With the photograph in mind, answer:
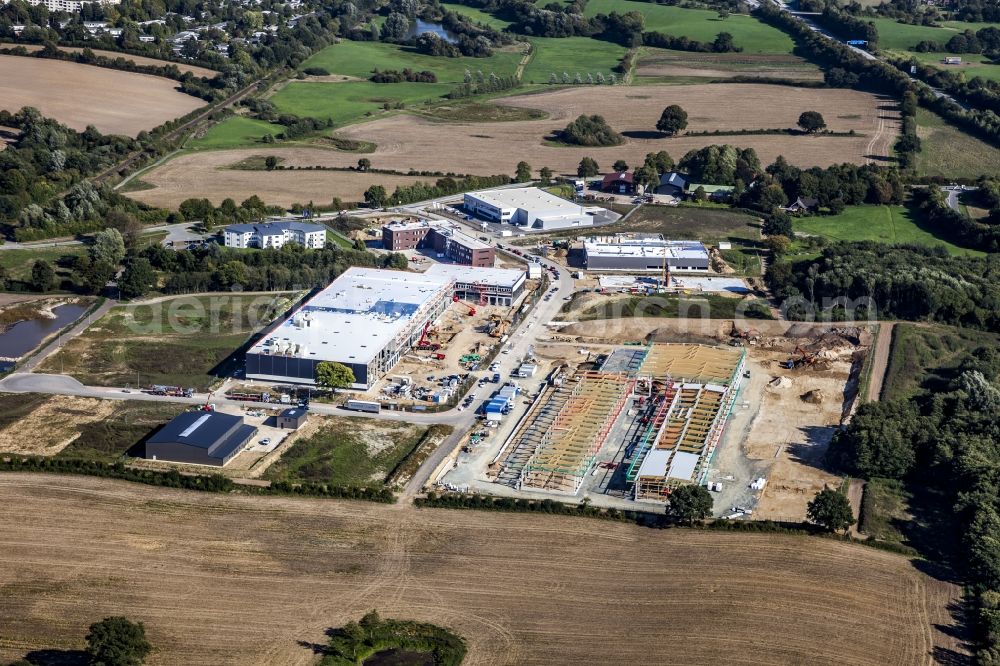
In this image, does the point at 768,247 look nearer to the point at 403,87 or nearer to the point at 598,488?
the point at 598,488

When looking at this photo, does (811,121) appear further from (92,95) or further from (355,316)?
(92,95)

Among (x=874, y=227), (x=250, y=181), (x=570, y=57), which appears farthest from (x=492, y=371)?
(x=570, y=57)

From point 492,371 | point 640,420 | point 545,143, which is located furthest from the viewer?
point 545,143

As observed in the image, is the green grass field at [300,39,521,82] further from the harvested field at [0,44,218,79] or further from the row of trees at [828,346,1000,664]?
the row of trees at [828,346,1000,664]

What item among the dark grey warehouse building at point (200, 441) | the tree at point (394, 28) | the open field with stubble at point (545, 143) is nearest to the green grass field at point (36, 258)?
the open field with stubble at point (545, 143)

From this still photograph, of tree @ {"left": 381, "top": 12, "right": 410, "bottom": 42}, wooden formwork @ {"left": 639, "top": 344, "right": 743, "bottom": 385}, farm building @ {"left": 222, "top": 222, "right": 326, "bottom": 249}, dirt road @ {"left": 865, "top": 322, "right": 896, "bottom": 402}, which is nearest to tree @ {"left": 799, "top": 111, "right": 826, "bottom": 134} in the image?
dirt road @ {"left": 865, "top": 322, "right": 896, "bottom": 402}

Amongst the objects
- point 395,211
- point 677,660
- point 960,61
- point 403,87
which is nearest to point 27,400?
point 677,660
